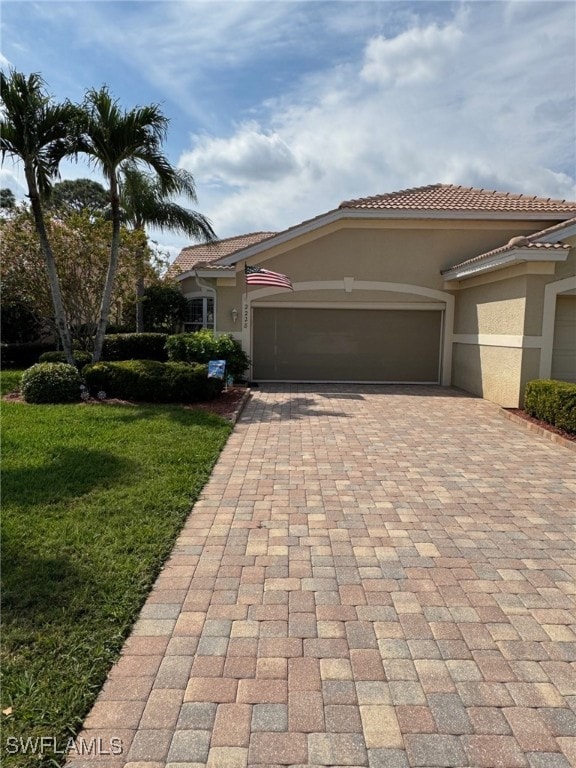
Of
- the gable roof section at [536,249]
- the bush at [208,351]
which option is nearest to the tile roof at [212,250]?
the bush at [208,351]

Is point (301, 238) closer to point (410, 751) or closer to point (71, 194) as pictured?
point (410, 751)

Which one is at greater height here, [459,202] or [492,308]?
[459,202]

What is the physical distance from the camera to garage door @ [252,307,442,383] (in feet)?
46.2

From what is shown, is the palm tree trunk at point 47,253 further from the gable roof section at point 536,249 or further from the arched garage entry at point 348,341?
the gable roof section at point 536,249

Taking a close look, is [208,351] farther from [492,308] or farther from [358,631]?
[358,631]

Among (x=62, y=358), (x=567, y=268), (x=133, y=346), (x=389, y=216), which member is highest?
(x=389, y=216)

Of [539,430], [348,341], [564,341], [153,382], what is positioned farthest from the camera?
[348,341]

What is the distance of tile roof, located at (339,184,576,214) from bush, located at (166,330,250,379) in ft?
16.6

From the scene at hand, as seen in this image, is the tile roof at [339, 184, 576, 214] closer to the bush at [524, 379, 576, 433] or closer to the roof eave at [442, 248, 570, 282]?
the roof eave at [442, 248, 570, 282]

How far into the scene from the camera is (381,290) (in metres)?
13.7

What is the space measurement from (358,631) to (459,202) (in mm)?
13551

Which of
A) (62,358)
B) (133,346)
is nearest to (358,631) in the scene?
(62,358)

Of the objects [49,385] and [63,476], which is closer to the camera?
[63,476]

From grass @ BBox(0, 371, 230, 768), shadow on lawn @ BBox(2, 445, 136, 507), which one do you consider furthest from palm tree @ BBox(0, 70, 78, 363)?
shadow on lawn @ BBox(2, 445, 136, 507)
